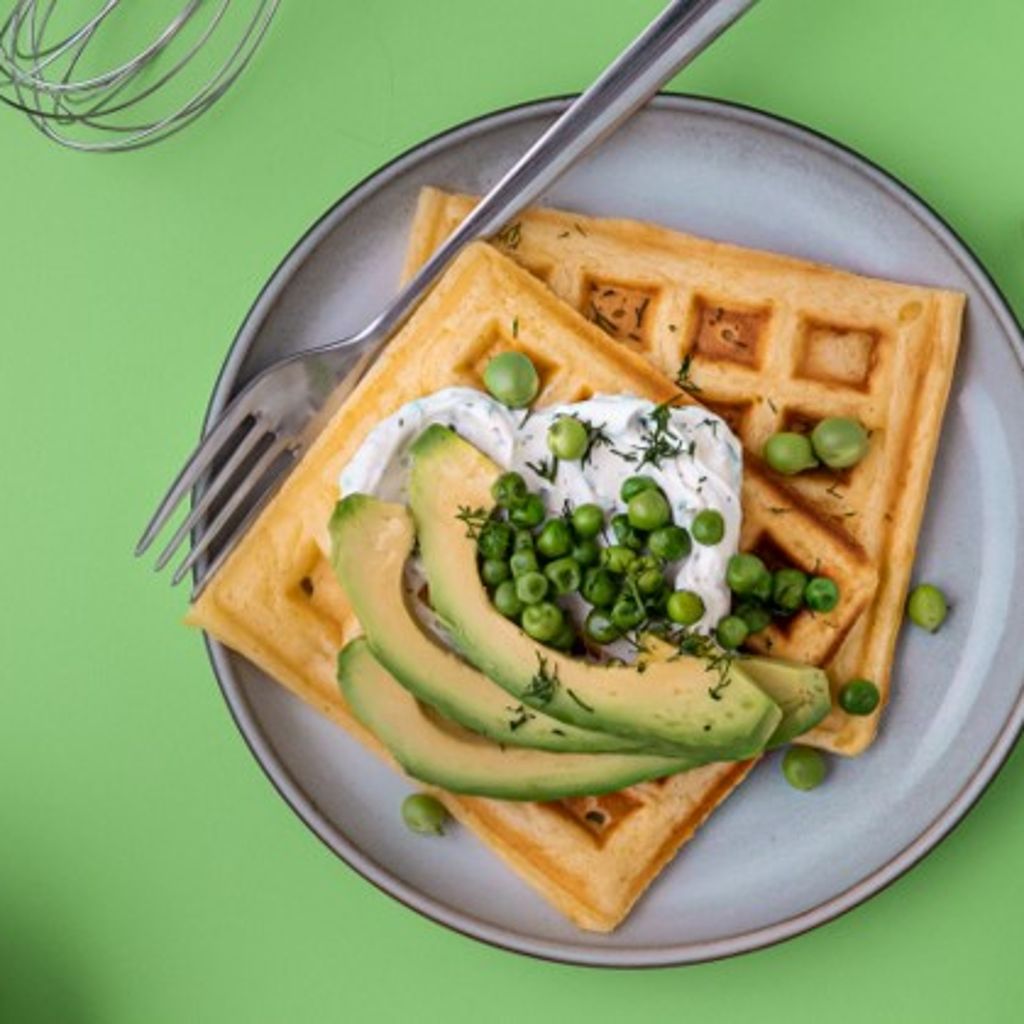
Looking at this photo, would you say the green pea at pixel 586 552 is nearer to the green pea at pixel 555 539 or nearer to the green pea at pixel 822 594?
the green pea at pixel 555 539

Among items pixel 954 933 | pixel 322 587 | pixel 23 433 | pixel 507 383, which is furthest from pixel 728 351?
pixel 23 433

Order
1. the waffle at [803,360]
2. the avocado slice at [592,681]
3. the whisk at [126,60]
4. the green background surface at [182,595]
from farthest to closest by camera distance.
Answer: the whisk at [126,60] < the green background surface at [182,595] < the waffle at [803,360] < the avocado slice at [592,681]

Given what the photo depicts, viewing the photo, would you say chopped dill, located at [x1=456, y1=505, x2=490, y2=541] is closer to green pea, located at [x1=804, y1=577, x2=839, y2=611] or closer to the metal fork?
the metal fork

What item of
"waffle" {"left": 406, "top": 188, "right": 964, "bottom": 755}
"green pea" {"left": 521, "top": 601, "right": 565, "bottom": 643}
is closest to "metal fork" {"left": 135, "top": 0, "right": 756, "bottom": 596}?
"waffle" {"left": 406, "top": 188, "right": 964, "bottom": 755}

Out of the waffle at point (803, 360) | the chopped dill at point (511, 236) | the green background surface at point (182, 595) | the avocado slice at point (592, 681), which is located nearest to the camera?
the avocado slice at point (592, 681)

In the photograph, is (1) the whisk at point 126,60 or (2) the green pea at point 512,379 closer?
(2) the green pea at point 512,379

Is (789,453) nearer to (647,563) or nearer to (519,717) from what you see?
(647,563)

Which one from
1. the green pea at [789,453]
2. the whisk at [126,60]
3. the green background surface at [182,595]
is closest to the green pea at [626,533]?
the green pea at [789,453]

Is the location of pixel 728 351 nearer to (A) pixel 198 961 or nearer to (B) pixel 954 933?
(B) pixel 954 933
